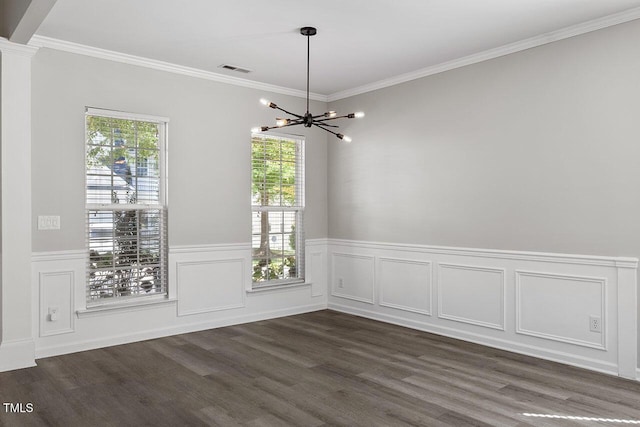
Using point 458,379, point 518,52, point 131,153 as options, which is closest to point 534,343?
point 458,379

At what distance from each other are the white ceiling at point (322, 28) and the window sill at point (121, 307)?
2.47 metres

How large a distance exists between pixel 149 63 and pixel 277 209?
221cm

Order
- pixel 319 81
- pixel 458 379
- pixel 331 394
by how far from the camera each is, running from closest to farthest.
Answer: pixel 331 394 < pixel 458 379 < pixel 319 81

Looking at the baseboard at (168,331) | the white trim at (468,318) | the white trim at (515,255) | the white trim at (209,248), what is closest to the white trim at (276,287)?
the baseboard at (168,331)

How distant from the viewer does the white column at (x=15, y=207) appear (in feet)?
13.2

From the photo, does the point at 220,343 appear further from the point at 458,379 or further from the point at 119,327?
the point at 458,379

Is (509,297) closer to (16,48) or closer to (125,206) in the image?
(125,206)

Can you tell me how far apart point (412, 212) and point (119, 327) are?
327 cm

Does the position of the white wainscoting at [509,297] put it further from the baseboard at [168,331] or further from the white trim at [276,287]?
the baseboard at [168,331]

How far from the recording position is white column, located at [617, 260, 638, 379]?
150 inches

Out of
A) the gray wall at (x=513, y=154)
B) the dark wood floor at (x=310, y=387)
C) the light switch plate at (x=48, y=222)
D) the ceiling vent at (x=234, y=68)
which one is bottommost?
the dark wood floor at (x=310, y=387)

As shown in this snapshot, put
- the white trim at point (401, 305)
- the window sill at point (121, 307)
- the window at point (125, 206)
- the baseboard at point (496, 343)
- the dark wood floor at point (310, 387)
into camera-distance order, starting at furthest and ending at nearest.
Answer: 1. the white trim at point (401, 305)
2. the window at point (125, 206)
3. the window sill at point (121, 307)
4. the baseboard at point (496, 343)
5. the dark wood floor at point (310, 387)

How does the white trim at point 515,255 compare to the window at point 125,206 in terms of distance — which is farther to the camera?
the window at point 125,206

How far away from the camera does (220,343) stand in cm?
486
